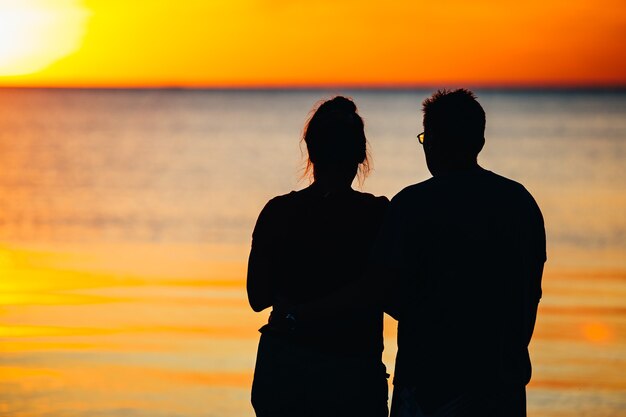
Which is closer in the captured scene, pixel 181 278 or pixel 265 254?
pixel 265 254

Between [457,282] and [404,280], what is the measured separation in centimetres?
15

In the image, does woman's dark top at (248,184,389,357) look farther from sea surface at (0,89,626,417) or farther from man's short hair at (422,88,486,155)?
sea surface at (0,89,626,417)

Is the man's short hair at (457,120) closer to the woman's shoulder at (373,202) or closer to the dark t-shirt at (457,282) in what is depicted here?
the dark t-shirt at (457,282)

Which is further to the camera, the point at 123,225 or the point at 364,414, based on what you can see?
the point at 123,225

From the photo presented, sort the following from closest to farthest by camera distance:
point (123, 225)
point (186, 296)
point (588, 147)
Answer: point (186, 296) < point (123, 225) < point (588, 147)

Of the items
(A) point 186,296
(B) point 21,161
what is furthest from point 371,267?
(B) point 21,161

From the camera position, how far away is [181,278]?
37.7ft

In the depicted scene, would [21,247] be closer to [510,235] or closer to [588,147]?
[510,235]

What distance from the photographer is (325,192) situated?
3822 mm

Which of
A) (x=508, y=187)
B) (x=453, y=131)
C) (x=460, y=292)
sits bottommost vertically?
(x=460, y=292)

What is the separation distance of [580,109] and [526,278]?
73.6 meters

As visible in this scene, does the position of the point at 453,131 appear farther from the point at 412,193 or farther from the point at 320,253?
the point at 320,253

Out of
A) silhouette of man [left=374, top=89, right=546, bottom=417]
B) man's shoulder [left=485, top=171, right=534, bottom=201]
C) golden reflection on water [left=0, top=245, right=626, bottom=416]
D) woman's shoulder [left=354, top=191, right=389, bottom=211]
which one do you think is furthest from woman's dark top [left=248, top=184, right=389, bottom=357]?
golden reflection on water [left=0, top=245, right=626, bottom=416]

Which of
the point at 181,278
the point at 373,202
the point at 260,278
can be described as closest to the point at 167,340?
the point at 181,278
